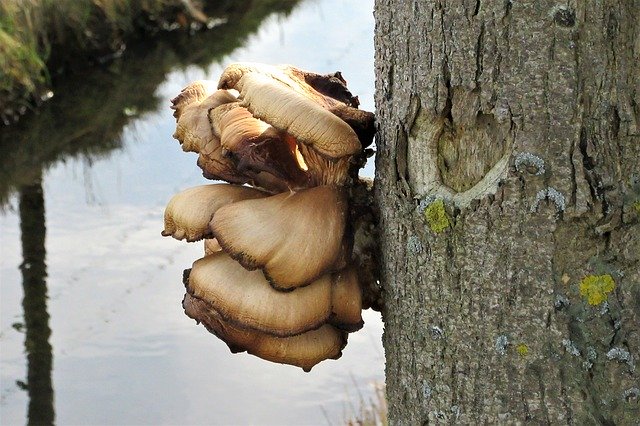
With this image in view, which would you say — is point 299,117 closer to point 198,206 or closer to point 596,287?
point 198,206

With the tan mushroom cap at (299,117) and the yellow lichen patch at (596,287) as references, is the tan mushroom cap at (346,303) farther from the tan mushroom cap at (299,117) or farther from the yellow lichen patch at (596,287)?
the yellow lichen patch at (596,287)

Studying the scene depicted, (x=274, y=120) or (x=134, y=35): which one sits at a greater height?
(x=274, y=120)

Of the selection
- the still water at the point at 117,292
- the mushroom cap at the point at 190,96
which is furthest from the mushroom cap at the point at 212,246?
the still water at the point at 117,292

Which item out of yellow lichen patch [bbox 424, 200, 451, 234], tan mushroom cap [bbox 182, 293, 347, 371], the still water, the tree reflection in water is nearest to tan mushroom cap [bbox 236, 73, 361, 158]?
yellow lichen patch [bbox 424, 200, 451, 234]

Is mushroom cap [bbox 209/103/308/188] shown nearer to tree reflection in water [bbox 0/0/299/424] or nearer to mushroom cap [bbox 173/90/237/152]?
mushroom cap [bbox 173/90/237/152]

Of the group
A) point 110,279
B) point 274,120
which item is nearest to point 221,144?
point 274,120

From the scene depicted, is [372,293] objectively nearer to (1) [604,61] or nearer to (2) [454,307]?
(2) [454,307]
